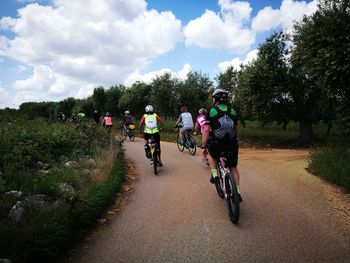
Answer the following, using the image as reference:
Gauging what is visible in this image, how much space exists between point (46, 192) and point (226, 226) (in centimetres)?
329

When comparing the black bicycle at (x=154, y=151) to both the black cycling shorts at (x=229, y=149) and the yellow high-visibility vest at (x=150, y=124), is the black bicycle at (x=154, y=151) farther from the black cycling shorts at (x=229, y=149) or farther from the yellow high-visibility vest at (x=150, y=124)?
the black cycling shorts at (x=229, y=149)

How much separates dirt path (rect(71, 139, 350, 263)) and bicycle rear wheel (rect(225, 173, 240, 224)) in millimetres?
169

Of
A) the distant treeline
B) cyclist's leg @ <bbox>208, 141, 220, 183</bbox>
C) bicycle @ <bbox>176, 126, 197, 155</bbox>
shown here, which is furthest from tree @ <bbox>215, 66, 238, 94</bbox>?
cyclist's leg @ <bbox>208, 141, 220, 183</bbox>

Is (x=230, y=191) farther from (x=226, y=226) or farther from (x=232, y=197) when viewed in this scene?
(x=226, y=226)

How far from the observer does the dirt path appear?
492cm

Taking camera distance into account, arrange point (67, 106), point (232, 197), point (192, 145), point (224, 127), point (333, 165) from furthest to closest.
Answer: point (67, 106) → point (192, 145) → point (333, 165) → point (224, 127) → point (232, 197)

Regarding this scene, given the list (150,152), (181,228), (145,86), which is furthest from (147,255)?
(145,86)

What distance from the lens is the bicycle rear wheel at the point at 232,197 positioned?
19.4 feet

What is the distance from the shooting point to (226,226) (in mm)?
5918

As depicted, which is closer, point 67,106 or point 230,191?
point 230,191

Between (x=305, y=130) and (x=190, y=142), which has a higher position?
(x=305, y=130)

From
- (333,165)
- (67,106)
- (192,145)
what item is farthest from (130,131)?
(67,106)

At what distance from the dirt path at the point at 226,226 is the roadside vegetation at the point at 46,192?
0.45m

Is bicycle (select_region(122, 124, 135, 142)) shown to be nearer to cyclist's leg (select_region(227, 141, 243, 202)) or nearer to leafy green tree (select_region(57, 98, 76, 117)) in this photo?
cyclist's leg (select_region(227, 141, 243, 202))
